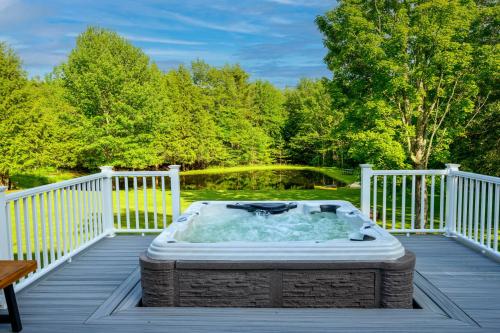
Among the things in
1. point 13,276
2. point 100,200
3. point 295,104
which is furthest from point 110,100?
point 295,104

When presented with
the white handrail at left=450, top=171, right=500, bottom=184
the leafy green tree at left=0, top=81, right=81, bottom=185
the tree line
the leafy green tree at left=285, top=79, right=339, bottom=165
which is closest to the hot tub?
the white handrail at left=450, top=171, right=500, bottom=184

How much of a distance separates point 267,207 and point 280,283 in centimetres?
205

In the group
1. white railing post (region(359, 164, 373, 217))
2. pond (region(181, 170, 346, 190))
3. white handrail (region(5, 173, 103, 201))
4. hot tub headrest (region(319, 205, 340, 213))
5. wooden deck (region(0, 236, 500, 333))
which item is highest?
white handrail (region(5, 173, 103, 201))

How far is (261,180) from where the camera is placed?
67.6 ft

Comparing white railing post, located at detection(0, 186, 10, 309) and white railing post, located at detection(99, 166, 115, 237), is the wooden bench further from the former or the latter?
white railing post, located at detection(99, 166, 115, 237)

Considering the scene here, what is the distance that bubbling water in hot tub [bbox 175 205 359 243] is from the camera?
12.3ft

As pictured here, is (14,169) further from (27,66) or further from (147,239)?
(147,239)

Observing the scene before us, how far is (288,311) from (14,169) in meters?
16.4

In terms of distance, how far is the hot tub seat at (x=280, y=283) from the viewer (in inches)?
99.3

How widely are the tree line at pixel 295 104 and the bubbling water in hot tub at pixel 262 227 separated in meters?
5.05

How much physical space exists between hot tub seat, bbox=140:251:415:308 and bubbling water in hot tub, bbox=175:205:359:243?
2.62 ft

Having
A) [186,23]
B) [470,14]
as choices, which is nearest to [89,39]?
[186,23]

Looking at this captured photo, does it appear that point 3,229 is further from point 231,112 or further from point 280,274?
point 231,112

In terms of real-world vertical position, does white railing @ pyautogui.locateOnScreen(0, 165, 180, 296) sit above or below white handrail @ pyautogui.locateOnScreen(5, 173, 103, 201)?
below
